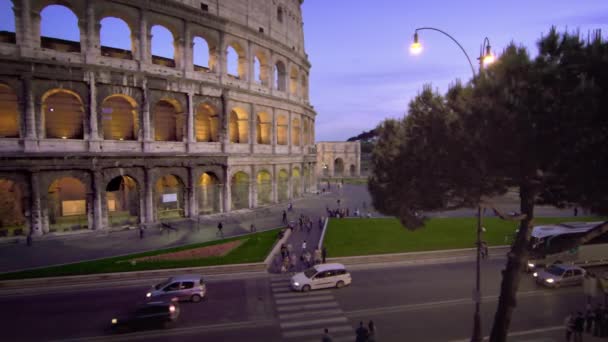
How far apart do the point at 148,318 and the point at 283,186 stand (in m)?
28.9

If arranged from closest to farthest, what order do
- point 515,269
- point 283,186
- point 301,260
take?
point 515,269
point 301,260
point 283,186

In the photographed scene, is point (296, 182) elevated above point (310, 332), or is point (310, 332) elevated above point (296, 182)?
point (296, 182)

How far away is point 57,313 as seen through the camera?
46.3ft

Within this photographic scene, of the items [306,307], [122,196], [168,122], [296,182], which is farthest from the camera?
[296,182]

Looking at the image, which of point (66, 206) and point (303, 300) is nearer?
point (303, 300)

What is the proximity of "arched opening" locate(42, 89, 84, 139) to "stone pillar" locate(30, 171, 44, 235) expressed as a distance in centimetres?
349

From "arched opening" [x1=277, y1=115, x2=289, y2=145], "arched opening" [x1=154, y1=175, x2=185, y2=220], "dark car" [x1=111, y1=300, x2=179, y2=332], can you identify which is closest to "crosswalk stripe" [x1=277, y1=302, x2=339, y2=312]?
"dark car" [x1=111, y1=300, x2=179, y2=332]

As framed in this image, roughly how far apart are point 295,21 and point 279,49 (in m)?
7.71

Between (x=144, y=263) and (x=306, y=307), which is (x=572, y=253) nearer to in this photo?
(x=306, y=307)

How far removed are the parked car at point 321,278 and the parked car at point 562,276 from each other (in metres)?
9.30

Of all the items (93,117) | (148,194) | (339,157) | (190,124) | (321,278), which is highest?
(93,117)

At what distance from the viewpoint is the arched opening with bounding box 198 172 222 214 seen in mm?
32812

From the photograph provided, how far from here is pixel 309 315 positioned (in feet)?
46.6

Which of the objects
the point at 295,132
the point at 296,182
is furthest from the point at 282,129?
the point at 296,182
